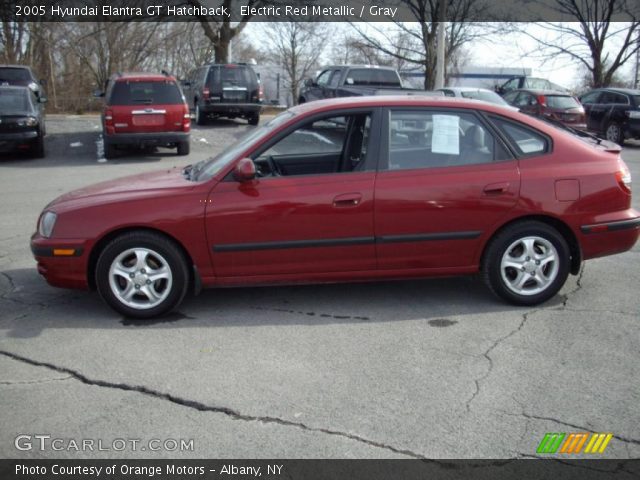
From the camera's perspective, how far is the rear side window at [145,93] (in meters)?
13.6

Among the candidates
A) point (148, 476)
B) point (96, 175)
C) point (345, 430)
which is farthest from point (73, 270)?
point (96, 175)

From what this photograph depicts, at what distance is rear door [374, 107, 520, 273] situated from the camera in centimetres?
484

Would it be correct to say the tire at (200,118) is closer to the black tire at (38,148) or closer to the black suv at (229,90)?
the black suv at (229,90)

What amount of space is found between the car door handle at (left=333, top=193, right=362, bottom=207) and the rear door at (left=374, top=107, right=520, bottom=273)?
0.14 metres

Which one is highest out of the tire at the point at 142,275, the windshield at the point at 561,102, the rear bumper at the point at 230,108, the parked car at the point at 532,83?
the parked car at the point at 532,83

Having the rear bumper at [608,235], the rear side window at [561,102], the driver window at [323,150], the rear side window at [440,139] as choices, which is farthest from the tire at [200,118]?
the rear bumper at [608,235]

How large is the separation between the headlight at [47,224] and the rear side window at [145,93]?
30.2 ft

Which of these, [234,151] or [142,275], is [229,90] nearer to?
[234,151]

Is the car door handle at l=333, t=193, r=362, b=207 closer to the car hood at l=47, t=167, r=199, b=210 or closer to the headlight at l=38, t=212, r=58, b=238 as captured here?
the car hood at l=47, t=167, r=199, b=210

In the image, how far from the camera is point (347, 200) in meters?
4.77

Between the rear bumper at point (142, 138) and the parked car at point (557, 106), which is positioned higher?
the parked car at point (557, 106)

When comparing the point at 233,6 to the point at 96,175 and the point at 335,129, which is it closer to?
the point at 96,175

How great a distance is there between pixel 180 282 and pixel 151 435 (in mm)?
1699

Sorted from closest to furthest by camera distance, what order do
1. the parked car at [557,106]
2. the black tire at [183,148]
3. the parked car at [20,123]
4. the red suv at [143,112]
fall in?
1. the red suv at [143,112]
2. the parked car at [20,123]
3. the black tire at [183,148]
4. the parked car at [557,106]
